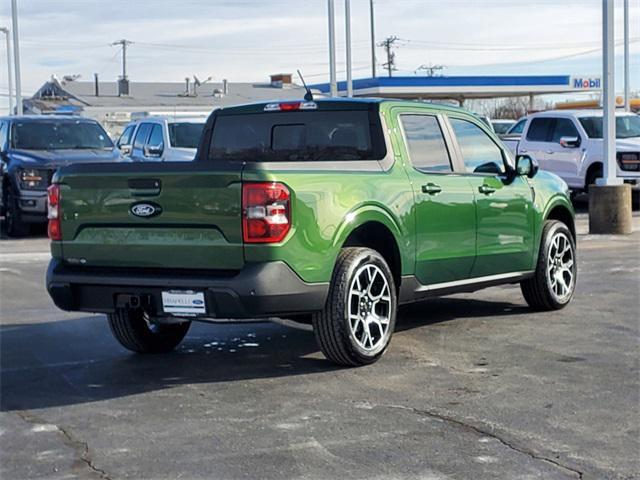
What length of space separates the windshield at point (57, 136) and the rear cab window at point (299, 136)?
1018 cm

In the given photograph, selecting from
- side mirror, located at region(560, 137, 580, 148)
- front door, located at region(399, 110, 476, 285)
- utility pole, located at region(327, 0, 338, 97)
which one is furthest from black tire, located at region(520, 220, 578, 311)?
utility pole, located at region(327, 0, 338, 97)

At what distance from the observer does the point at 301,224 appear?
6.73m

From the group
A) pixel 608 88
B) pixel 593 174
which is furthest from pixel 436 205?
pixel 593 174

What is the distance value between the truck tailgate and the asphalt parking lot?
832mm

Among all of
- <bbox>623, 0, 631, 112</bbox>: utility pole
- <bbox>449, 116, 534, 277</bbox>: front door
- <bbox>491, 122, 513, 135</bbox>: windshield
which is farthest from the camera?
<bbox>623, 0, 631, 112</bbox>: utility pole

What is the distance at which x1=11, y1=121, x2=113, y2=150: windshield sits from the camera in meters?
18.2

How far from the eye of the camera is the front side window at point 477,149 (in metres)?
8.71

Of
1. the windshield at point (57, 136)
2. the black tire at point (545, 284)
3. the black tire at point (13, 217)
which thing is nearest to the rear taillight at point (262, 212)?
the black tire at point (545, 284)

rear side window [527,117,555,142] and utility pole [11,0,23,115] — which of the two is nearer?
rear side window [527,117,555,142]

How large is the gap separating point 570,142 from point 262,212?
15.8m

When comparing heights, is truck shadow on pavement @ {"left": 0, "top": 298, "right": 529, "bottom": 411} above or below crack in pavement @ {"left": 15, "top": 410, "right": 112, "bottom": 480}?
above

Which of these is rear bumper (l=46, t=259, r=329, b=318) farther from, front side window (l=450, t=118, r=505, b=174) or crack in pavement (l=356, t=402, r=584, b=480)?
front side window (l=450, t=118, r=505, b=174)

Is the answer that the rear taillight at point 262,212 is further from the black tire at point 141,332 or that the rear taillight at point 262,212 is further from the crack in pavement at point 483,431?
the black tire at point 141,332

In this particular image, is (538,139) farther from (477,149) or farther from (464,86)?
(464,86)
